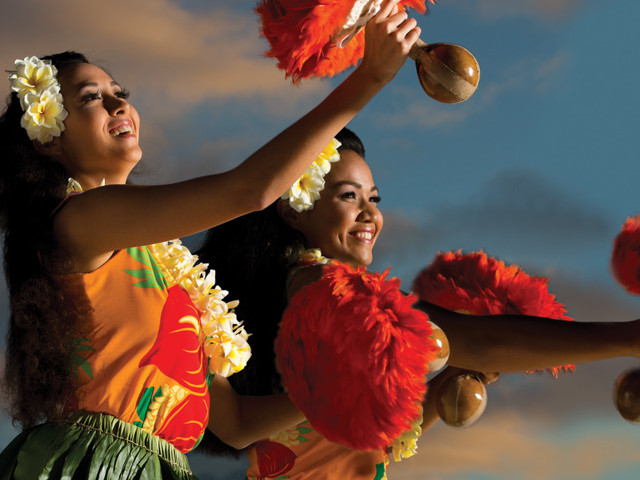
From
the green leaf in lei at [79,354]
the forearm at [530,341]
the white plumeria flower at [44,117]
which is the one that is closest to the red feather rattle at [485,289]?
the forearm at [530,341]

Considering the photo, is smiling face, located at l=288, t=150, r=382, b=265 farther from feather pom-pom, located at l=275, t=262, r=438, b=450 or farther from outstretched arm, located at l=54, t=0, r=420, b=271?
outstretched arm, located at l=54, t=0, r=420, b=271

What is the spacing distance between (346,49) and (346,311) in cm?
55

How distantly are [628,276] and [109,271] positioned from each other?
101cm

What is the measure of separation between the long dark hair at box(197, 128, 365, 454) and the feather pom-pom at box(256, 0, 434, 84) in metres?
0.78

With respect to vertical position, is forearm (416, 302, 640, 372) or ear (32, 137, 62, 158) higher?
forearm (416, 302, 640, 372)

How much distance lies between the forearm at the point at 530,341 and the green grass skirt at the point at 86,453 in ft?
1.96

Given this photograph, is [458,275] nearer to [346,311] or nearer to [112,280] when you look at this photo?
[346,311]

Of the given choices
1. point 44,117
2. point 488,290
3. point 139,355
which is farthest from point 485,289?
point 44,117

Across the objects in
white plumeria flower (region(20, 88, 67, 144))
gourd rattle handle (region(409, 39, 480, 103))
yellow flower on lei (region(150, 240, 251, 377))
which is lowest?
yellow flower on lei (region(150, 240, 251, 377))

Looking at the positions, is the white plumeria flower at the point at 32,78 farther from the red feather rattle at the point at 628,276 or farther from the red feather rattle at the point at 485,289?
the red feather rattle at the point at 628,276

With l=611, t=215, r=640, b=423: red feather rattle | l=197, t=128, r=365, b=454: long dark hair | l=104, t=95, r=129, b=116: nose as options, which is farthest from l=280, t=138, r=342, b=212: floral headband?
l=611, t=215, r=640, b=423: red feather rattle

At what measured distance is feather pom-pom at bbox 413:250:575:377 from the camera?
206 centimetres

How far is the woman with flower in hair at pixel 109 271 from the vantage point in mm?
1479

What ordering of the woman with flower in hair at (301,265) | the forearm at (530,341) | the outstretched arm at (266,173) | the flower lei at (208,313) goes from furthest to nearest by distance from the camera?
the woman with flower in hair at (301,265) → the flower lei at (208,313) → the forearm at (530,341) → the outstretched arm at (266,173)
